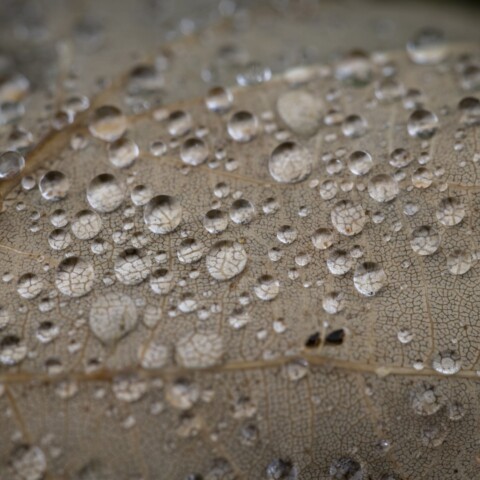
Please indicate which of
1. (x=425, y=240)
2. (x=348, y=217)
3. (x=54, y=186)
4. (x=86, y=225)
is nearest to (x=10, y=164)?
(x=54, y=186)

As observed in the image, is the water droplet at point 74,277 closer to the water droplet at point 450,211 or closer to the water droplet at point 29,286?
the water droplet at point 29,286

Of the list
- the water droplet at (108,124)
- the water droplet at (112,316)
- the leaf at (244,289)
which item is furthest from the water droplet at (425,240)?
the water droplet at (108,124)

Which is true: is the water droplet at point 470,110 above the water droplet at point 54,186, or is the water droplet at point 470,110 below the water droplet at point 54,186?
below

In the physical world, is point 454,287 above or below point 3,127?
below

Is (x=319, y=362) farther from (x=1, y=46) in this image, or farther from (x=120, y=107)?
(x=1, y=46)

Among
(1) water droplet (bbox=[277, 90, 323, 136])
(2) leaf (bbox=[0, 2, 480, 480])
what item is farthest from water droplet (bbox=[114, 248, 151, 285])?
(1) water droplet (bbox=[277, 90, 323, 136])

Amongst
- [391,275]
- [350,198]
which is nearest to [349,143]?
[350,198]
